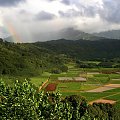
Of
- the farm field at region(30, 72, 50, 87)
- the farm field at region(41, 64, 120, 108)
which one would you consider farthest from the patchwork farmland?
the farm field at region(30, 72, 50, 87)

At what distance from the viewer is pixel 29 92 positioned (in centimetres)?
3819

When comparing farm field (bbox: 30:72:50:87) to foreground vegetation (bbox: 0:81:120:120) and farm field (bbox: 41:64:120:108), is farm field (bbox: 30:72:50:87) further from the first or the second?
foreground vegetation (bbox: 0:81:120:120)

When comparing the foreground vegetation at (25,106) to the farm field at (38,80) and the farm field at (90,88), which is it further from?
the farm field at (38,80)

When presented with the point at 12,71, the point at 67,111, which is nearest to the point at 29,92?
the point at 67,111

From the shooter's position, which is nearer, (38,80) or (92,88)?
(92,88)

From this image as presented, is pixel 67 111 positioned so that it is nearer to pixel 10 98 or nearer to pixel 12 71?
pixel 10 98

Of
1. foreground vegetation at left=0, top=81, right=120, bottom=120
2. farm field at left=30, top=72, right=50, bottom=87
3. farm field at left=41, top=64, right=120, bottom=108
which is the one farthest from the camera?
farm field at left=30, top=72, right=50, bottom=87

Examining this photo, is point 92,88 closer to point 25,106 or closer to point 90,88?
point 90,88

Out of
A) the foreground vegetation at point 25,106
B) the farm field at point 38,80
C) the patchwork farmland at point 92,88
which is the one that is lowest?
the patchwork farmland at point 92,88

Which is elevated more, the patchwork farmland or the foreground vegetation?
the foreground vegetation

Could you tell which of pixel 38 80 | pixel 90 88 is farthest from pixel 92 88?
pixel 38 80

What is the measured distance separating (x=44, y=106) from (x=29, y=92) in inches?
116

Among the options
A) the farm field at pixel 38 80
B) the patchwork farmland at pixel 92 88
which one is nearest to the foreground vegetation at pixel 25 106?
the patchwork farmland at pixel 92 88

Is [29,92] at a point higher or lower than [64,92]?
higher
